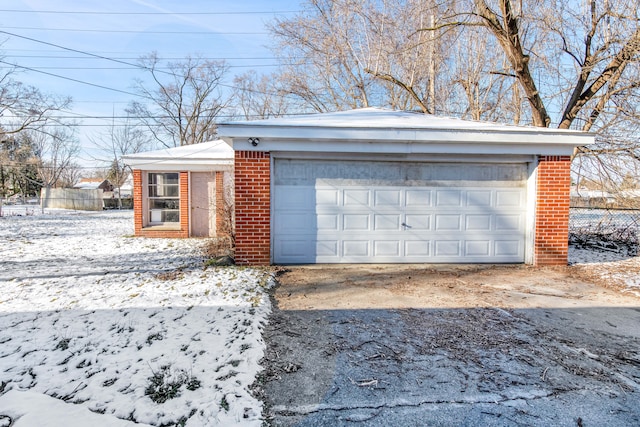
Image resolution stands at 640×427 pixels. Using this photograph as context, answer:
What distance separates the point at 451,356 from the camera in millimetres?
3326

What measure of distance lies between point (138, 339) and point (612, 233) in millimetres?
12291

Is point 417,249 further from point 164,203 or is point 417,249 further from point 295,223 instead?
point 164,203

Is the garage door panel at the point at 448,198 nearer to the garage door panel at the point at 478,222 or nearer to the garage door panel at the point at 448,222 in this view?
the garage door panel at the point at 448,222

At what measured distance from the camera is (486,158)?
711 cm

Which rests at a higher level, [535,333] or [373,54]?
[373,54]

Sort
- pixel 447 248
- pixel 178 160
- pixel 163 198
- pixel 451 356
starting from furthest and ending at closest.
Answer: pixel 163 198 < pixel 178 160 < pixel 447 248 < pixel 451 356

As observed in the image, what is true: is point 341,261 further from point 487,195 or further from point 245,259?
point 487,195

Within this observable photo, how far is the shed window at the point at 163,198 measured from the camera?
11141 mm

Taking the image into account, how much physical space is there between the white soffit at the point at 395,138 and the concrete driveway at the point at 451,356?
2616 mm

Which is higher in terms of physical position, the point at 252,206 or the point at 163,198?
the point at 163,198

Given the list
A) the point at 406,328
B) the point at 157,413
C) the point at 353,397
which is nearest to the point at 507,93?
the point at 406,328

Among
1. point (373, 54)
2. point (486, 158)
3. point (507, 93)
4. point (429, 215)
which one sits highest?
point (373, 54)

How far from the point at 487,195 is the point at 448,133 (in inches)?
65.3

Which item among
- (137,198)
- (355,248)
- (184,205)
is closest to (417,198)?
(355,248)
